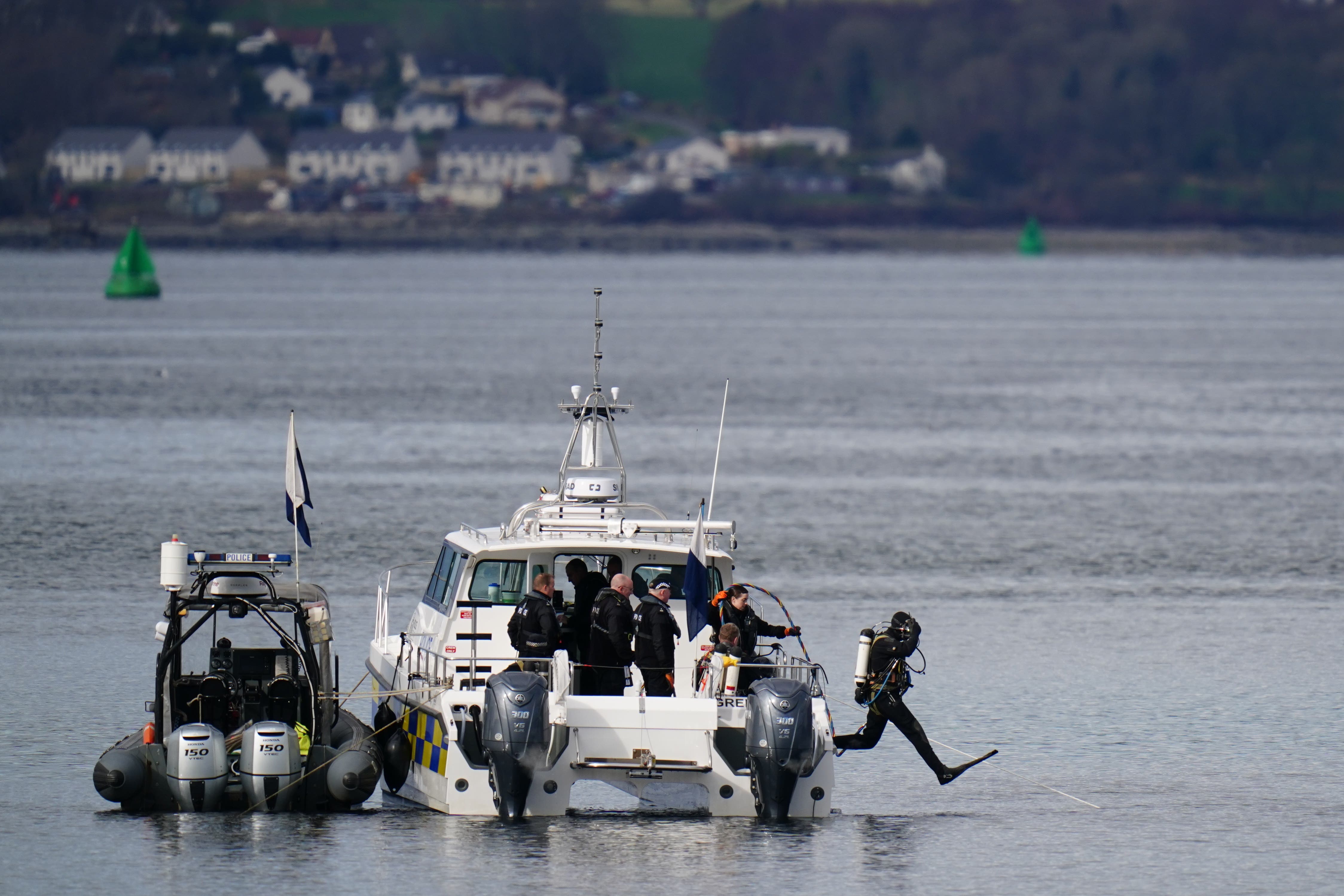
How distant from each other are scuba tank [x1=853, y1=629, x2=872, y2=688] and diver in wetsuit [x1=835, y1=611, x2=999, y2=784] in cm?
2

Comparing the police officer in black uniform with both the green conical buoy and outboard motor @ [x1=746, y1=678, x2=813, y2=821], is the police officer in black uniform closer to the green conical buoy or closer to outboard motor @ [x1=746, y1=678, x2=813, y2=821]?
outboard motor @ [x1=746, y1=678, x2=813, y2=821]

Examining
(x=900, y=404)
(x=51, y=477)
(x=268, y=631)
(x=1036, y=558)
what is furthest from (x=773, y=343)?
(x=268, y=631)

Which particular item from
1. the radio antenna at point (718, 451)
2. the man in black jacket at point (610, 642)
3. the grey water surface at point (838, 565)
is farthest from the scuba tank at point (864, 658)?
the man in black jacket at point (610, 642)

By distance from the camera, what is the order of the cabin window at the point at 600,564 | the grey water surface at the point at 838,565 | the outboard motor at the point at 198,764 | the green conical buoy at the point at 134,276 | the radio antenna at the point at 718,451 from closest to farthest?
the grey water surface at the point at 838,565 < the outboard motor at the point at 198,764 < the cabin window at the point at 600,564 < the radio antenna at the point at 718,451 < the green conical buoy at the point at 134,276

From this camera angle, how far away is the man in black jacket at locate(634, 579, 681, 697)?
65.4 ft

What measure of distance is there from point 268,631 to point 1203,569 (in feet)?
58.0

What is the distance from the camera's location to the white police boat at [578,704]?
19.3 meters

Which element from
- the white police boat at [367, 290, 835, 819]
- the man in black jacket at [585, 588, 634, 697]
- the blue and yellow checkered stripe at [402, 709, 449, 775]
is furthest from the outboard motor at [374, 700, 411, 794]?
the man in black jacket at [585, 588, 634, 697]

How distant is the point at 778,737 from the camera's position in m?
19.2

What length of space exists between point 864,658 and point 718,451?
136 inches

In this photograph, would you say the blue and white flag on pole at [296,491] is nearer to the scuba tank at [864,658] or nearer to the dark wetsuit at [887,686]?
the scuba tank at [864,658]

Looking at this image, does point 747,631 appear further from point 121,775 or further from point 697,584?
point 121,775

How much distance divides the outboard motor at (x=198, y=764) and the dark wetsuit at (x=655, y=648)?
13.4ft

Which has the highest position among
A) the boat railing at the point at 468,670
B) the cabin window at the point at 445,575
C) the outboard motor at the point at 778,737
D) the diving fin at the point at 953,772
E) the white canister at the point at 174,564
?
the white canister at the point at 174,564
